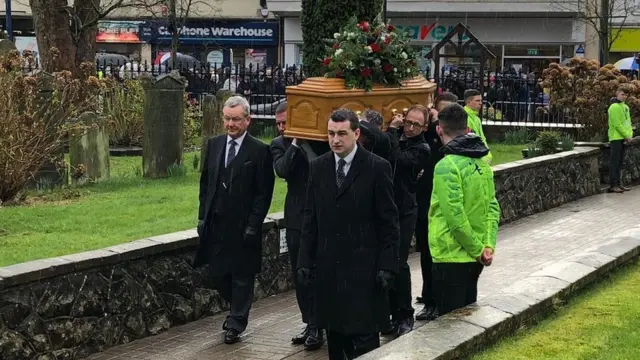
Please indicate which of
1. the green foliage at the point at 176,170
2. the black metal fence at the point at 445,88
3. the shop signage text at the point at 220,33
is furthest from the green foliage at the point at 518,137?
the shop signage text at the point at 220,33

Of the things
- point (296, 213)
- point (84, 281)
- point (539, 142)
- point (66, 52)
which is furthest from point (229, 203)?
point (66, 52)

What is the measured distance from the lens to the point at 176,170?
46.5 feet

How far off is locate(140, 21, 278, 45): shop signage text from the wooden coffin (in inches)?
1611

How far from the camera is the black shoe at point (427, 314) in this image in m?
8.09

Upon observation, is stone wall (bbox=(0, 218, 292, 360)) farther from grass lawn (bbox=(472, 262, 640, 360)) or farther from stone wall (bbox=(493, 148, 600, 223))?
stone wall (bbox=(493, 148, 600, 223))

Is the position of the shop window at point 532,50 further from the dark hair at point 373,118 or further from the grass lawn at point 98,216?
the dark hair at point 373,118

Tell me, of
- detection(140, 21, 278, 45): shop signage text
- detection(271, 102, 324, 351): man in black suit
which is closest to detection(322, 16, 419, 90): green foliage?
detection(271, 102, 324, 351): man in black suit

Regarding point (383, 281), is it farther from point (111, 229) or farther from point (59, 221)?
point (59, 221)

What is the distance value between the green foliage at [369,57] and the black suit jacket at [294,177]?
1083mm

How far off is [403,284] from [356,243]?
181cm

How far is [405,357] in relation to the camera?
527 centimetres

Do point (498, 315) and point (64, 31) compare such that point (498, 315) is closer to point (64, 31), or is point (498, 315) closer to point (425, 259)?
point (425, 259)

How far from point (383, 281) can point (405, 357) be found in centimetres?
67

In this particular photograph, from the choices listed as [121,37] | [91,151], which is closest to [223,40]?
[121,37]
